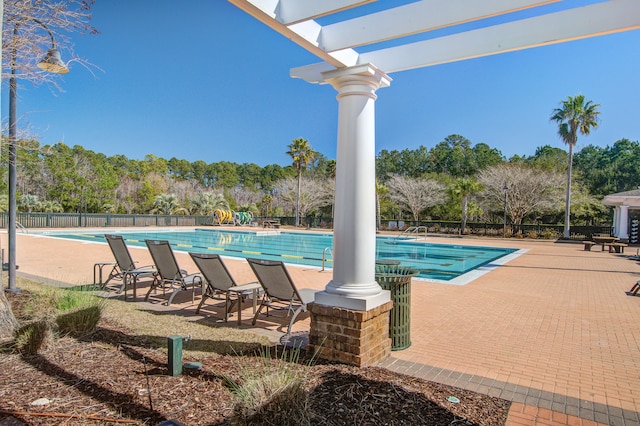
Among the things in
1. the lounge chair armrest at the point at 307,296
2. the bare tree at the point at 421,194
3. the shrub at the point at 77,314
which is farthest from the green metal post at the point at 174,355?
the bare tree at the point at 421,194

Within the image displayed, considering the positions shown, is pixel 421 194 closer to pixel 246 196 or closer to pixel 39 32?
pixel 246 196

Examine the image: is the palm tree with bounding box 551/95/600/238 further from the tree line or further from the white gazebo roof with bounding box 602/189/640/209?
the tree line

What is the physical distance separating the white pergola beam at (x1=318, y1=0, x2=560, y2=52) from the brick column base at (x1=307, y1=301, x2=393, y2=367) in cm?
226

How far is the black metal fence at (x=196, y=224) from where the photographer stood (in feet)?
82.9

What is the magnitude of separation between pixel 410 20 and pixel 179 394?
10.7ft

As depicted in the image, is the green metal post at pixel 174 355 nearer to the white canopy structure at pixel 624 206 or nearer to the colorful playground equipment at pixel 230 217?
the white canopy structure at pixel 624 206

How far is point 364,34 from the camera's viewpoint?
10.8ft

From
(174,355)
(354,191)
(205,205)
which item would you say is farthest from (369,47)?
(205,205)

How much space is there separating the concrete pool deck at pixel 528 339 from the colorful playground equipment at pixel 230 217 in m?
24.4

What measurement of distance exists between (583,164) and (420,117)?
20996 mm

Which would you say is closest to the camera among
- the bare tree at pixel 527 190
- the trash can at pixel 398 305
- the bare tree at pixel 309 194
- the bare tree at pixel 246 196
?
the trash can at pixel 398 305

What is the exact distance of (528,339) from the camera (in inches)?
188

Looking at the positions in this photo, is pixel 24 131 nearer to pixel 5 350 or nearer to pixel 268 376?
pixel 5 350

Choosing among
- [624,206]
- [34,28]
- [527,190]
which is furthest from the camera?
[527,190]
